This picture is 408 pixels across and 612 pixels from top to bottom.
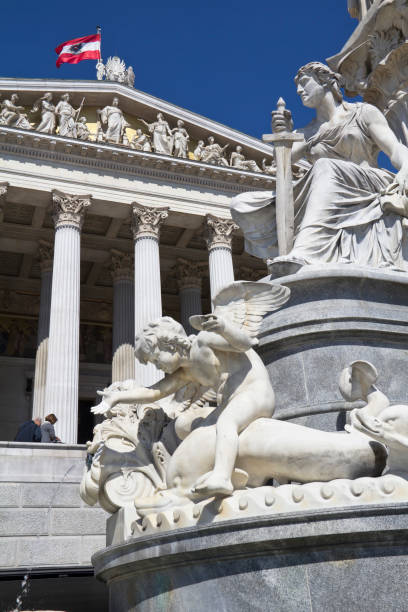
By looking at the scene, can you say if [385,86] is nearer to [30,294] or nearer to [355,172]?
[355,172]

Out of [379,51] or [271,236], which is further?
[379,51]

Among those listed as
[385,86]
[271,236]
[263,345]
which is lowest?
[263,345]

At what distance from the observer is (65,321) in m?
23.7

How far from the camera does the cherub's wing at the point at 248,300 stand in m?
4.36

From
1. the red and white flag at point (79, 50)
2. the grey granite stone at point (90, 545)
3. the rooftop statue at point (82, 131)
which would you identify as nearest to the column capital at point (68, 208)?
the rooftop statue at point (82, 131)

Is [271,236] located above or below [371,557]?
above

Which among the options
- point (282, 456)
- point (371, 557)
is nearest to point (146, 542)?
point (282, 456)

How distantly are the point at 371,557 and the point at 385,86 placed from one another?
6.27 m

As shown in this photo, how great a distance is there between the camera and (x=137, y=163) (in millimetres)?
28359

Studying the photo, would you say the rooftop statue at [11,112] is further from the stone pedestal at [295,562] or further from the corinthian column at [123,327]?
the stone pedestal at [295,562]

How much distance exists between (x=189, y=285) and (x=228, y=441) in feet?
92.6

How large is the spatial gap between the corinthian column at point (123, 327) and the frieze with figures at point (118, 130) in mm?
5999

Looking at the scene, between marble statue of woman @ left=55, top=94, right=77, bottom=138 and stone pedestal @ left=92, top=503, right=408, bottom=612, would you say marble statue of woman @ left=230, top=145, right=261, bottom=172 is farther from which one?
stone pedestal @ left=92, top=503, right=408, bottom=612

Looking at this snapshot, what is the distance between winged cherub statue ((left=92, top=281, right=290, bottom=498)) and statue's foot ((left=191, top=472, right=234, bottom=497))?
0.07 metres
